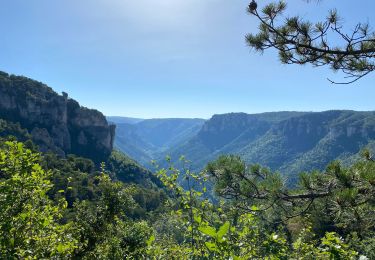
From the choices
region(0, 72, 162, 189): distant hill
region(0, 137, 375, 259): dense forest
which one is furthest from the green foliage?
region(0, 72, 162, 189): distant hill

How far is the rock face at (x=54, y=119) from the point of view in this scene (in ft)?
377

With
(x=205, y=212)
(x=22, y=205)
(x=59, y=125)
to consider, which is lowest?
(x=205, y=212)

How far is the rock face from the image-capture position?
115 metres

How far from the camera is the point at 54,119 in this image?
122 meters

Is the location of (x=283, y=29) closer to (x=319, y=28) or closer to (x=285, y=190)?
(x=319, y=28)

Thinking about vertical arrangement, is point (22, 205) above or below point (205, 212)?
above

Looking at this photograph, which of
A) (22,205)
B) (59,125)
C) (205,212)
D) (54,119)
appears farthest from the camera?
(59,125)

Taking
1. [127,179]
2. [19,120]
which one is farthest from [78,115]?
[127,179]

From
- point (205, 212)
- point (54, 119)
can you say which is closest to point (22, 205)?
point (205, 212)

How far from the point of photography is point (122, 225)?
14.3m

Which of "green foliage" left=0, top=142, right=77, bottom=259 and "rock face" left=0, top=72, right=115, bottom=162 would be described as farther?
"rock face" left=0, top=72, right=115, bottom=162

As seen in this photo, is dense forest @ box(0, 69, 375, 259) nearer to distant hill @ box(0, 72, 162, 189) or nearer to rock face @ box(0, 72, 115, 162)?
distant hill @ box(0, 72, 162, 189)

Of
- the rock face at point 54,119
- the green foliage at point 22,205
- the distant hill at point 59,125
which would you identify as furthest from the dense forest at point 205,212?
the rock face at point 54,119

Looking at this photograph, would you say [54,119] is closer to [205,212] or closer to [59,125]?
[59,125]
